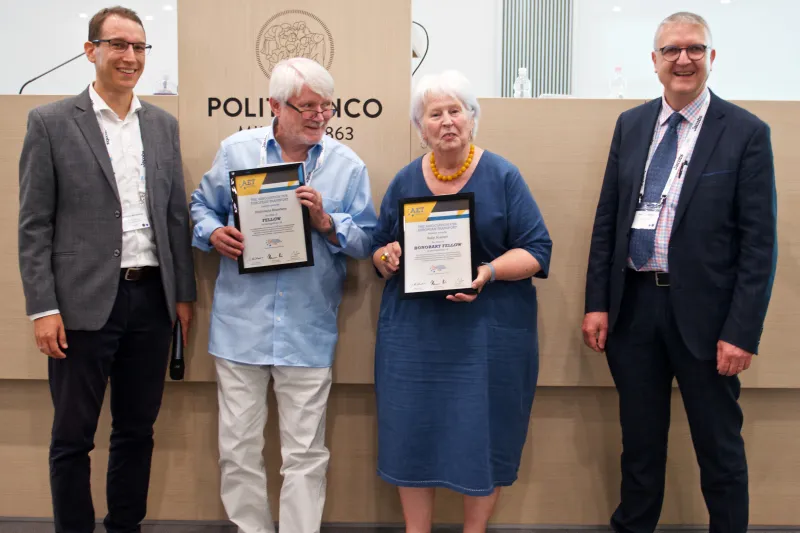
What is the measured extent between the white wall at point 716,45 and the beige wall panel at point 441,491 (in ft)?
13.7

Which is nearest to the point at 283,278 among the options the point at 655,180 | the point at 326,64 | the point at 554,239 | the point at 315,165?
the point at 315,165

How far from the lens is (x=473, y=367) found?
223cm

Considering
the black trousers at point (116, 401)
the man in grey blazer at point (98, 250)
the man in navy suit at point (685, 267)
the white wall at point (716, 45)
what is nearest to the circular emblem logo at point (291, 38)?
the man in grey blazer at point (98, 250)

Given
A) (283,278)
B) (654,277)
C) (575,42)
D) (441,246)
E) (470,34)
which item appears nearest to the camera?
(441,246)

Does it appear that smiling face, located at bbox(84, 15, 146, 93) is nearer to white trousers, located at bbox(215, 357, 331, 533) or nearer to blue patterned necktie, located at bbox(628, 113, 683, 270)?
white trousers, located at bbox(215, 357, 331, 533)

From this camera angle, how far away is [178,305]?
2.53m

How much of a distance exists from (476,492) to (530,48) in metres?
4.94

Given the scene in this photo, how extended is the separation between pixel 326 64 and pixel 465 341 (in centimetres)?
122

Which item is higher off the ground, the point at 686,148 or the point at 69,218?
the point at 686,148

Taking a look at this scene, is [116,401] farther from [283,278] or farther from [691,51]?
[691,51]

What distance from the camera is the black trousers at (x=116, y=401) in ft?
7.33

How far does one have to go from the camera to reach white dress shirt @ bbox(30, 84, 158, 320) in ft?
7.48

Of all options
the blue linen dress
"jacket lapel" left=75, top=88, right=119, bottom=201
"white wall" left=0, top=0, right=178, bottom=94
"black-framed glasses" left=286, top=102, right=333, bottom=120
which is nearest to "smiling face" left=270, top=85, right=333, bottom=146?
"black-framed glasses" left=286, top=102, right=333, bottom=120

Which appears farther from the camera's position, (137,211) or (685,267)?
(137,211)
